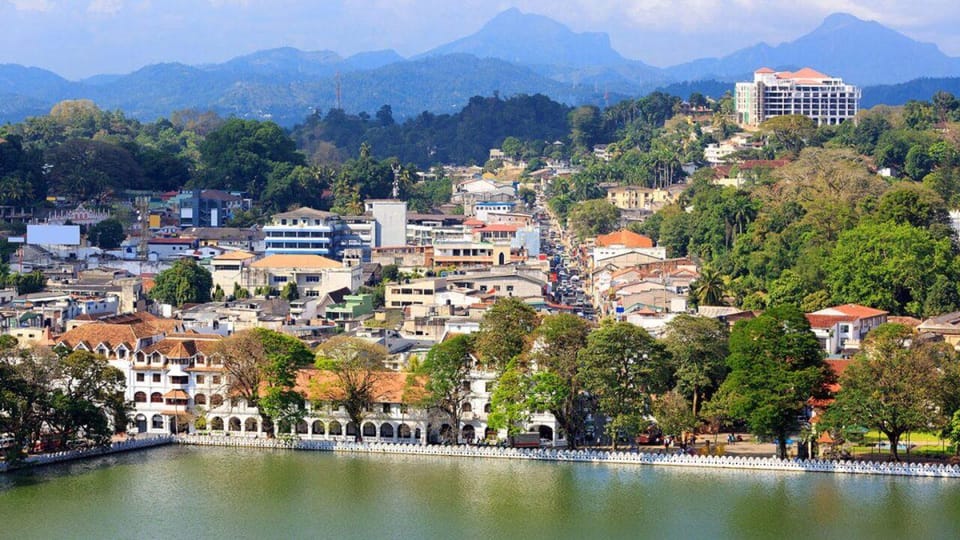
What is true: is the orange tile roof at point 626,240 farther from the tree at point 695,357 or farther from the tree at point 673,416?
the tree at point 673,416

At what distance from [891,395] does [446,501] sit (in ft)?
25.0

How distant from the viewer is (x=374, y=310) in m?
41.7

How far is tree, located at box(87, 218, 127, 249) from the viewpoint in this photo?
53.9 m

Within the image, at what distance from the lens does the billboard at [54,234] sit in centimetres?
5172

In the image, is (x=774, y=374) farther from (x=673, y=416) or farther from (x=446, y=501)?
(x=446, y=501)

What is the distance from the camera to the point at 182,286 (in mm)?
42781

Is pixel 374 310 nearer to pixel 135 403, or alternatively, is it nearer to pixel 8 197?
pixel 135 403

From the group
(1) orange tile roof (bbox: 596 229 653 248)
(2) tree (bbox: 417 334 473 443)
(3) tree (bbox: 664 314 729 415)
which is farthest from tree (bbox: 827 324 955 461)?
(1) orange tile roof (bbox: 596 229 653 248)

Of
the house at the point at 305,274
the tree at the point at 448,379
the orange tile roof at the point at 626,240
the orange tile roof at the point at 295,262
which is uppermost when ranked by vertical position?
the orange tile roof at the point at 626,240

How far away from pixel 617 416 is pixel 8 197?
35.8m

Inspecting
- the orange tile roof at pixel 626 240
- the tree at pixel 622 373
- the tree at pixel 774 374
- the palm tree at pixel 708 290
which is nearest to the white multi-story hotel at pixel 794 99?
the orange tile roof at pixel 626 240

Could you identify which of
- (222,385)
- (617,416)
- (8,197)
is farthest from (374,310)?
(8,197)

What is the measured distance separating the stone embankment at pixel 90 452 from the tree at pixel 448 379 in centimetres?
470

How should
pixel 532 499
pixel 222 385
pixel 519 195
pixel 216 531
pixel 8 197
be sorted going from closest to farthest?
1. pixel 216 531
2. pixel 532 499
3. pixel 222 385
4. pixel 8 197
5. pixel 519 195
